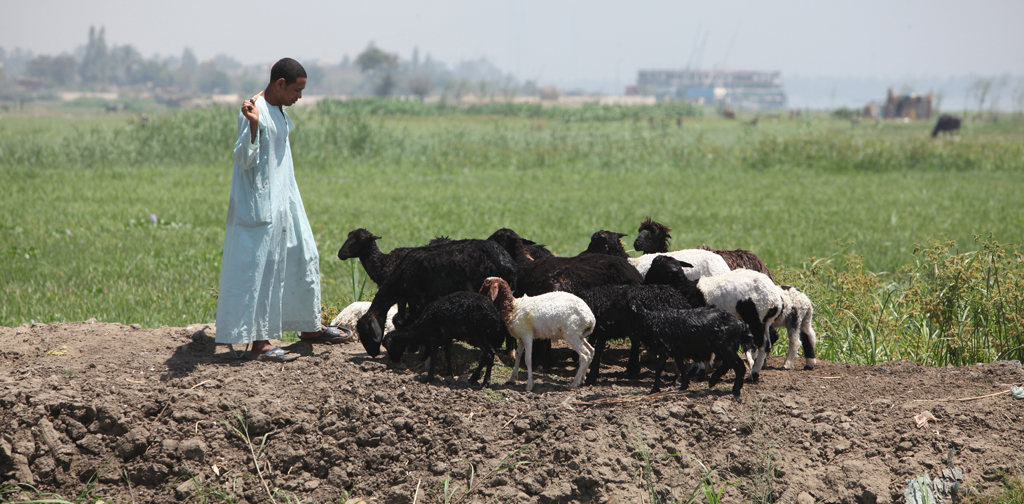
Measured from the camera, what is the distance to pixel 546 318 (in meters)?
4.79

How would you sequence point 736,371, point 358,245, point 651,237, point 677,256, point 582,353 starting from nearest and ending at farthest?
point 736,371
point 582,353
point 677,256
point 358,245
point 651,237

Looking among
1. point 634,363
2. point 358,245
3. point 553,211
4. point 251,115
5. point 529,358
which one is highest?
point 251,115

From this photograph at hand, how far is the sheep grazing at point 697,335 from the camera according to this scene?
4617mm

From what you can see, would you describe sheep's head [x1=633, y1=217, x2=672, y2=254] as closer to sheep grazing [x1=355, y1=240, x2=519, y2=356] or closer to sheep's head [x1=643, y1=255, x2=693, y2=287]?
sheep's head [x1=643, y1=255, x2=693, y2=287]

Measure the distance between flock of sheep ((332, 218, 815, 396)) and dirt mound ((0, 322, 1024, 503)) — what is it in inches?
12.0

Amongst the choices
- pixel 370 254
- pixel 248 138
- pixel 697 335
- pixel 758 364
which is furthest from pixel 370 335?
pixel 758 364

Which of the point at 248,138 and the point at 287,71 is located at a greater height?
the point at 287,71

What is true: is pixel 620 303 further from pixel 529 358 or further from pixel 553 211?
pixel 553 211

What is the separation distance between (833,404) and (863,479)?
0.67 metres

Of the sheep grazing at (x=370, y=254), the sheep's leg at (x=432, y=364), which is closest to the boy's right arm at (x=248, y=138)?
the sheep grazing at (x=370, y=254)

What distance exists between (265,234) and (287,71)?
121cm

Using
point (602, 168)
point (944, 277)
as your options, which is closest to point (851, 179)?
point (602, 168)

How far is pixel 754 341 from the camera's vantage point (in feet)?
16.5

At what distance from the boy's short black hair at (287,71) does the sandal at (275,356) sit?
1984 millimetres
